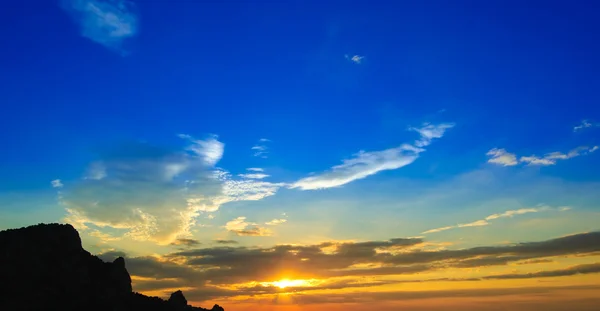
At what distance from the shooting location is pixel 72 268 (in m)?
164

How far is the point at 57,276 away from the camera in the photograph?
15700 centimetres

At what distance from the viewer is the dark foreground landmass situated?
146 meters

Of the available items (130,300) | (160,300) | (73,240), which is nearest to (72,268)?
(73,240)

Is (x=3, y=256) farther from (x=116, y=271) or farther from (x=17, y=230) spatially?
(x=116, y=271)

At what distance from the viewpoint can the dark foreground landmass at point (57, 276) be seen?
145688 mm

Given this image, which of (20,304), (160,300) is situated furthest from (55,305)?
(160,300)

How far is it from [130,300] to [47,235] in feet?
131

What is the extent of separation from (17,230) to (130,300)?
1923 inches

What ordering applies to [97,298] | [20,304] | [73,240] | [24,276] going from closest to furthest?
[20,304], [24,276], [97,298], [73,240]

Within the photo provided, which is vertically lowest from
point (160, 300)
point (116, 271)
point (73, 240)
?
point (160, 300)

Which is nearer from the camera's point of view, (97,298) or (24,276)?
(24,276)

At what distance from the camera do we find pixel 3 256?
496 ft

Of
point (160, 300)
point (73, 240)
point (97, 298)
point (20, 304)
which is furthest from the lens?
point (160, 300)

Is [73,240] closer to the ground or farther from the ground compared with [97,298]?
farther from the ground
